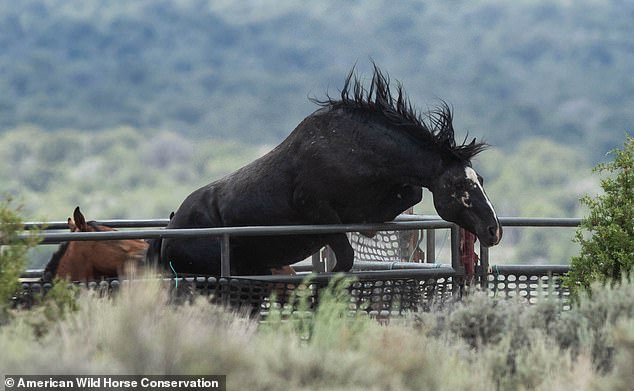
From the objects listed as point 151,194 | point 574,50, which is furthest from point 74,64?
point 574,50

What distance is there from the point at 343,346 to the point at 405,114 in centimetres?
357

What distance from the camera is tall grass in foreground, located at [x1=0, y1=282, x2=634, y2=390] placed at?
512cm

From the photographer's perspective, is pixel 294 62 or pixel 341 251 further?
pixel 294 62

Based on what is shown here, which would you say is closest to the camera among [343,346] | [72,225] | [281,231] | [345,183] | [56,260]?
[343,346]

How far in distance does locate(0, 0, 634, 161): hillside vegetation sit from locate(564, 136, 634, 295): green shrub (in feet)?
232

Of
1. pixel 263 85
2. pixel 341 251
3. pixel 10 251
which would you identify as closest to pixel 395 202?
pixel 341 251

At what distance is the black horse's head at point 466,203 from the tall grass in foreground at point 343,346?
6.84 feet

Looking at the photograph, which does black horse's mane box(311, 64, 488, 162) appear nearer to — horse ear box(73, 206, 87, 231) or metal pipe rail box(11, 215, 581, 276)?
metal pipe rail box(11, 215, 581, 276)

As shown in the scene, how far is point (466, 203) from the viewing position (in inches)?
346

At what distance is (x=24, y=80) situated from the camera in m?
95.3

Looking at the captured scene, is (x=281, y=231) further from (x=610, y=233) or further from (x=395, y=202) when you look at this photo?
(x=610, y=233)

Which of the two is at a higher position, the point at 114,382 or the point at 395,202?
the point at 395,202

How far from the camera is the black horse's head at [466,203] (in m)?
8.73

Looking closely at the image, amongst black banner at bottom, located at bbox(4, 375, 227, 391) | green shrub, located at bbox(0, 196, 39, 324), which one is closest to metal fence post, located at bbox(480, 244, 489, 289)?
green shrub, located at bbox(0, 196, 39, 324)
